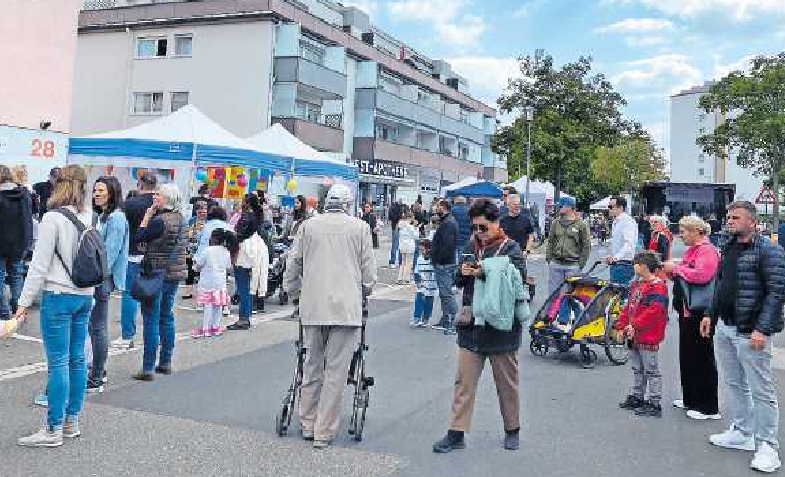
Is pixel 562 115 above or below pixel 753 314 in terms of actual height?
above

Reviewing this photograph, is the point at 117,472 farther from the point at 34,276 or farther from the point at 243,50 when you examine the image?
the point at 243,50

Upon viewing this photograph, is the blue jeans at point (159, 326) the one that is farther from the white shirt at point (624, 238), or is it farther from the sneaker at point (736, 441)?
the white shirt at point (624, 238)

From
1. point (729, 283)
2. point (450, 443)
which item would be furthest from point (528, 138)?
point (450, 443)

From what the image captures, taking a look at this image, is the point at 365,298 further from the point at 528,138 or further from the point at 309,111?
the point at 309,111

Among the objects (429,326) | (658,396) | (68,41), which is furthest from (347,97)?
(658,396)

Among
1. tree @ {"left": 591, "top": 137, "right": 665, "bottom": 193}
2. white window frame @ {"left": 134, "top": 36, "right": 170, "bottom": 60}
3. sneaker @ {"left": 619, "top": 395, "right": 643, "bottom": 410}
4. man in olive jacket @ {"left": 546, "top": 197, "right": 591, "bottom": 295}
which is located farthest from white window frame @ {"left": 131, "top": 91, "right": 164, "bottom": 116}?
tree @ {"left": 591, "top": 137, "right": 665, "bottom": 193}

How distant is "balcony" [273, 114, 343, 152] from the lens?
35.7m

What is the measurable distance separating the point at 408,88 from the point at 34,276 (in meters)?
49.8

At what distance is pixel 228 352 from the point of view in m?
8.32

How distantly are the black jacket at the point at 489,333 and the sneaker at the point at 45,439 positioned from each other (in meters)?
2.91

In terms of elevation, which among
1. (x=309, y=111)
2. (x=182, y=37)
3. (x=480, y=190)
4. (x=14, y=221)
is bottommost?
(x=14, y=221)

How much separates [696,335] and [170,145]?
1154cm

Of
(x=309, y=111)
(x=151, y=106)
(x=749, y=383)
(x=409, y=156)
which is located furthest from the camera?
(x=409, y=156)

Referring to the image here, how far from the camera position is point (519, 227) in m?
11.2
